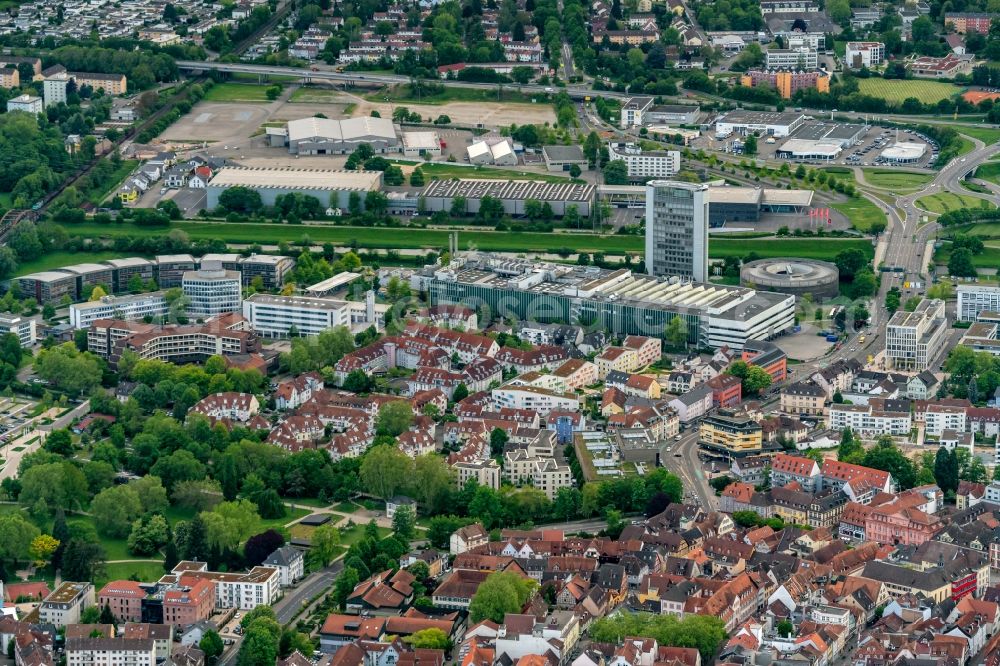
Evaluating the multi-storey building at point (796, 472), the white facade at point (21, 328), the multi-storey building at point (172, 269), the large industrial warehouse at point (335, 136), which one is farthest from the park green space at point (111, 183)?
the multi-storey building at point (796, 472)

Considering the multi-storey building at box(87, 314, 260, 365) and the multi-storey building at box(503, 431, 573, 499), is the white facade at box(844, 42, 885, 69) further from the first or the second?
the multi-storey building at box(503, 431, 573, 499)

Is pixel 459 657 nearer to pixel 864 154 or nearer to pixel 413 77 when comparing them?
pixel 864 154

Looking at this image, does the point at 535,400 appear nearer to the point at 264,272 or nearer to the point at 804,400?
the point at 804,400

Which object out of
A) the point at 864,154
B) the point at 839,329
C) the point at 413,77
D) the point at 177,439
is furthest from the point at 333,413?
the point at 413,77

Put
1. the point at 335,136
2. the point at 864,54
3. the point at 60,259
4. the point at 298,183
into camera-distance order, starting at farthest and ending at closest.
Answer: the point at 864,54 < the point at 335,136 < the point at 298,183 < the point at 60,259

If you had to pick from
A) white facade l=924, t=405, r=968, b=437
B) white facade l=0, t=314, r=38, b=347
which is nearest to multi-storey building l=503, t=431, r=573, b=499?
white facade l=924, t=405, r=968, b=437

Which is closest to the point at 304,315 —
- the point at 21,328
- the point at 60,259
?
the point at 21,328
